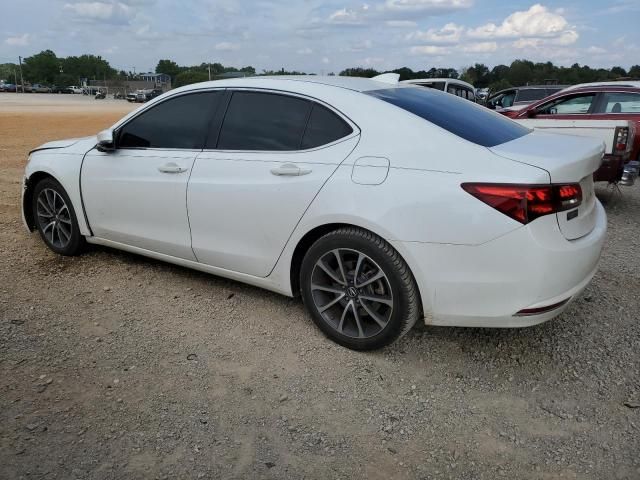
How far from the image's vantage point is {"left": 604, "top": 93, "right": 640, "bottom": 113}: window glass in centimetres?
855

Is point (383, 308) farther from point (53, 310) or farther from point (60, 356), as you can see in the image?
point (53, 310)

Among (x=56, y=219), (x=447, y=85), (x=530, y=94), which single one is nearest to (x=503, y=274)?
(x=56, y=219)

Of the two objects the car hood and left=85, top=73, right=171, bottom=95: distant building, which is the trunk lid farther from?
left=85, top=73, right=171, bottom=95: distant building

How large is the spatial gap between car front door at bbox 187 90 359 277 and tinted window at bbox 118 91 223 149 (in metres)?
0.17

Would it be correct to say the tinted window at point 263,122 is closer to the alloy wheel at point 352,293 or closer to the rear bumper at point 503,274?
the alloy wheel at point 352,293

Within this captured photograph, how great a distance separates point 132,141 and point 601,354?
3.69m

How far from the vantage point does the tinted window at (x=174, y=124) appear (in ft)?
13.0

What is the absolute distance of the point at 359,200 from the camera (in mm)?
3111

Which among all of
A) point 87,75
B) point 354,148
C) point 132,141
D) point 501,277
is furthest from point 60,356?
point 87,75

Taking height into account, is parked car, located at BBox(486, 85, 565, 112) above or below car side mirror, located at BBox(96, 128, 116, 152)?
above

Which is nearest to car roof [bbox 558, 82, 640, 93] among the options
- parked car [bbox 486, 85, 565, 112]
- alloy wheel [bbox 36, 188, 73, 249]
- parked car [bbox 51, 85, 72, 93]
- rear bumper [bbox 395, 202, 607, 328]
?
parked car [bbox 486, 85, 565, 112]

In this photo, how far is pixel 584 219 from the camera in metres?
3.10

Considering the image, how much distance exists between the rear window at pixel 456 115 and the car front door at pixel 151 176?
1.32 m

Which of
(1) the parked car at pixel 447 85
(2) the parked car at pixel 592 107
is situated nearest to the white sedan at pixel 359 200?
(2) the parked car at pixel 592 107
